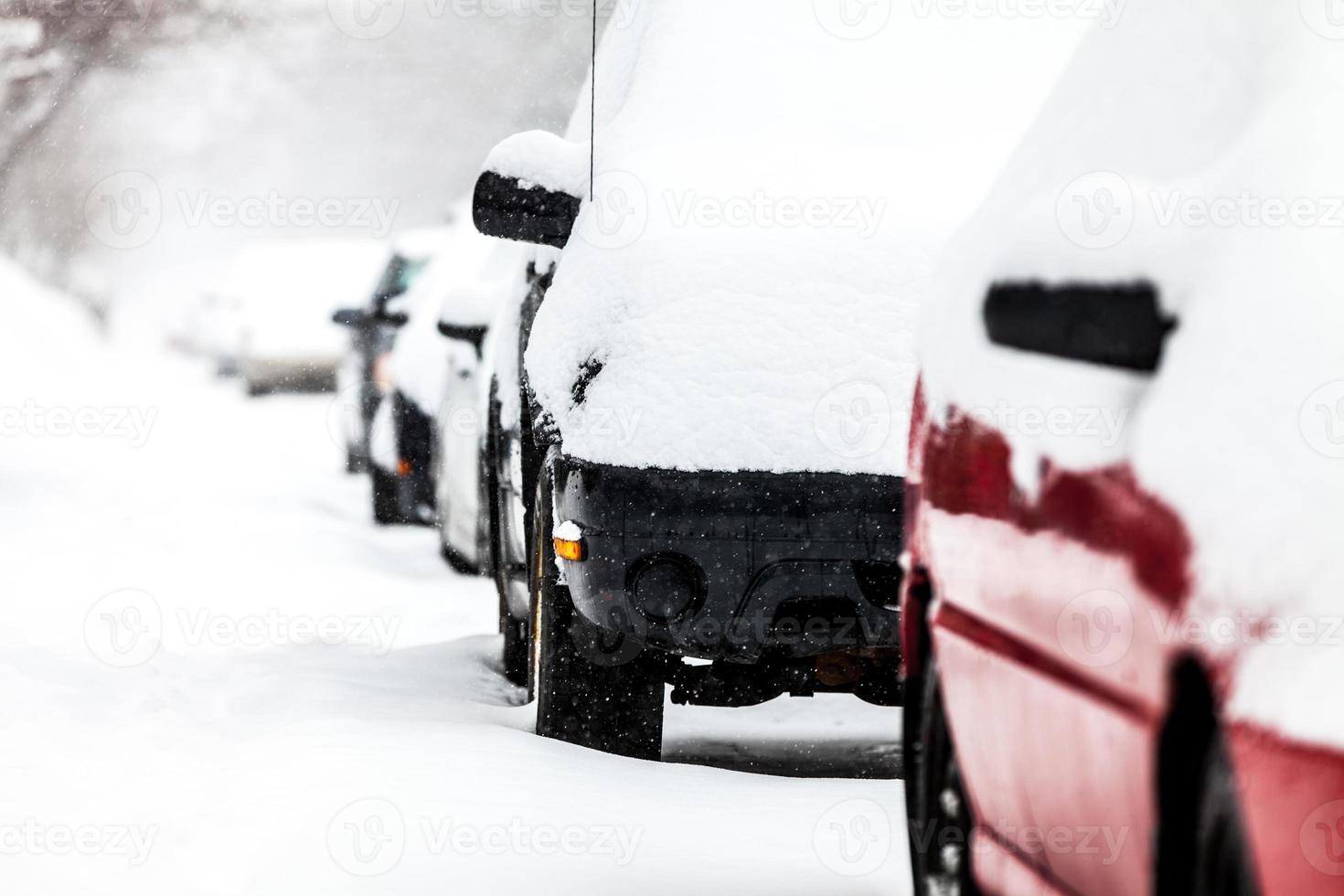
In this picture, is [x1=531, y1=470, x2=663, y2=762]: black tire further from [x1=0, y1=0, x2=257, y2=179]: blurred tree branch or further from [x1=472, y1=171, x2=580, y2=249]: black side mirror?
[x1=0, y1=0, x2=257, y2=179]: blurred tree branch

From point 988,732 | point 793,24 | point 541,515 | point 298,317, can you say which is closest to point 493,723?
point 541,515

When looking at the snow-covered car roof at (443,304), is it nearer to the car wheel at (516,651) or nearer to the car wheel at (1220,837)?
the car wheel at (516,651)

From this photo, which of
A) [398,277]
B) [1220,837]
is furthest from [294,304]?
[1220,837]

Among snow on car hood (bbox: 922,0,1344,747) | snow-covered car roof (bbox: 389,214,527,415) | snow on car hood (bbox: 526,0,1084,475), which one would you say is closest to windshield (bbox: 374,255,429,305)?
snow-covered car roof (bbox: 389,214,527,415)

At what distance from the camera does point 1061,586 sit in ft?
7.85

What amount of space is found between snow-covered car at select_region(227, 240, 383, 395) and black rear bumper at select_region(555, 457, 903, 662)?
70.9ft

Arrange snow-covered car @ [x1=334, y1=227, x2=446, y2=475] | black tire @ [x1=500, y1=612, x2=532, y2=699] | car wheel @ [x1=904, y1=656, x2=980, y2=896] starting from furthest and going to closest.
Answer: snow-covered car @ [x1=334, y1=227, x2=446, y2=475]
black tire @ [x1=500, y1=612, x2=532, y2=699]
car wheel @ [x1=904, y1=656, x2=980, y2=896]

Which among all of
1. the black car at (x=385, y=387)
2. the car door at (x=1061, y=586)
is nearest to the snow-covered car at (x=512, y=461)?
the car door at (x=1061, y=586)

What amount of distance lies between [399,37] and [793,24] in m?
23.4

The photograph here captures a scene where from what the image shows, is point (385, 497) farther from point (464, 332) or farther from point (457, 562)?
point (464, 332)

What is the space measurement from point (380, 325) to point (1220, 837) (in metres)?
11.1

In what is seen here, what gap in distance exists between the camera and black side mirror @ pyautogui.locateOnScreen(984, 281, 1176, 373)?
206 centimetres

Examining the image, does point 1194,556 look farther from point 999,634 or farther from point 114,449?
point 114,449

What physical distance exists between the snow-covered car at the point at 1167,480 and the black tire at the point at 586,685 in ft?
7.33
